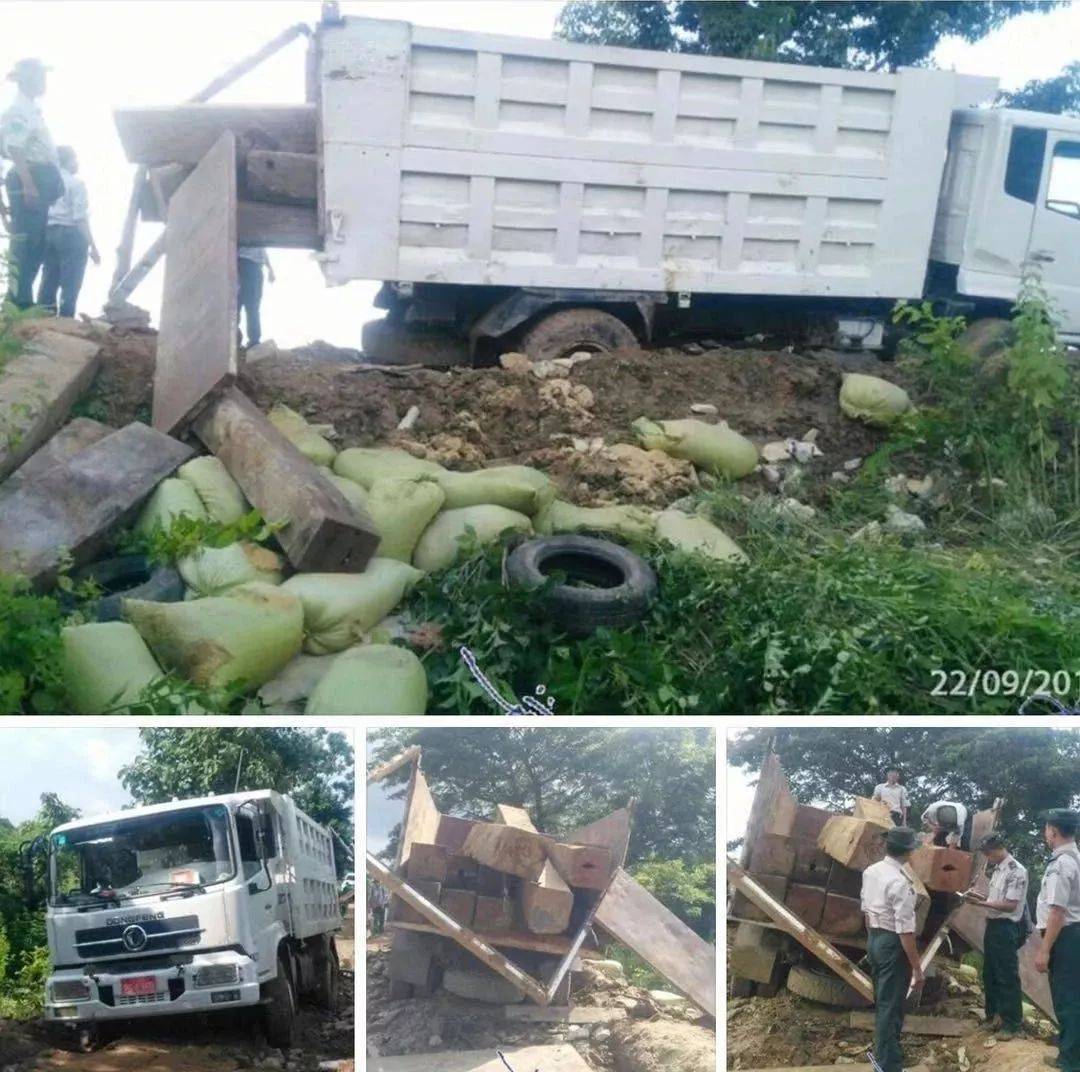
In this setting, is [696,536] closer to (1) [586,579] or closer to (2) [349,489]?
(1) [586,579]

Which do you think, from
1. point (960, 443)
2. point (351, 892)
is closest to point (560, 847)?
point (351, 892)

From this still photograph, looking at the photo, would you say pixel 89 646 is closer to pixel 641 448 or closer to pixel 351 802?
pixel 351 802

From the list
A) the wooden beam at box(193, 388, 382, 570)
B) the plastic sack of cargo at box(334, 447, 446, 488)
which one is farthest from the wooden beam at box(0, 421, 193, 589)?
the plastic sack of cargo at box(334, 447, 446, 488)

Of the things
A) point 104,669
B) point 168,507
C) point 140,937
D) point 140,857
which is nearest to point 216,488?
point 168,507

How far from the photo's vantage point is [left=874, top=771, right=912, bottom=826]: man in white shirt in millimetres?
2643

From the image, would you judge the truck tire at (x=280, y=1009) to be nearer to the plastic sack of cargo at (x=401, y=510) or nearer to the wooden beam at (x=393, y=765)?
the wooden beam at (x=393, y=765)

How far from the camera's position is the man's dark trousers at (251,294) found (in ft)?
12.0

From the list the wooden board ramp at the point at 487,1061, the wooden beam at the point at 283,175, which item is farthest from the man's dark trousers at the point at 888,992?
the wooden beam at the point at 283,175

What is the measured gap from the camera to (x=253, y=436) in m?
3.25

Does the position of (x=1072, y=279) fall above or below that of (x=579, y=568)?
above

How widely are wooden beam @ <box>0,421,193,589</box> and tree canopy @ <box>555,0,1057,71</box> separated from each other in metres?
1.73

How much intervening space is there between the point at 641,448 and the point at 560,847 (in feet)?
4.76

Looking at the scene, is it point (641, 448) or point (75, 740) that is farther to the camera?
point (641, 448)

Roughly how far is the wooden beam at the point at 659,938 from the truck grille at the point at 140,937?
0.80m
